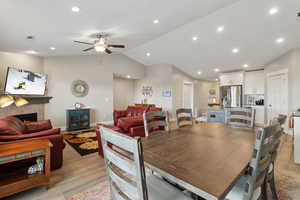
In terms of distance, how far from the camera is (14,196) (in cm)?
192

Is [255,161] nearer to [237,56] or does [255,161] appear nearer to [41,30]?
[41,30]

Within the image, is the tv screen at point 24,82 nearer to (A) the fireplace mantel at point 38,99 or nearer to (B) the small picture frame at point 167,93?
(A) the fireplace mantel at point 38,99

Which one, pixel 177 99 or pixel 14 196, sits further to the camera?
pixel 177 99

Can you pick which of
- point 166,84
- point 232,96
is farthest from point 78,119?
point 232,96

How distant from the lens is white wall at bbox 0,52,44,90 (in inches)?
179

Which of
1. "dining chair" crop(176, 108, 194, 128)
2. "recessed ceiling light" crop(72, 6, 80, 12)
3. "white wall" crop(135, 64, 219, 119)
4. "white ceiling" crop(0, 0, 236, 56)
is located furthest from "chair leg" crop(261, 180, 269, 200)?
"white wall" crop(135, 64, 219, 119)

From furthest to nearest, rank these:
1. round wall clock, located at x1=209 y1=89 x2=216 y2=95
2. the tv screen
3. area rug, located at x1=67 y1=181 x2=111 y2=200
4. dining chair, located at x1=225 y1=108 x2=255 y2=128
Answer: round wall clock, located at x1=209 y1=89 x2=216 y2=95
the tv screen
dining chair, located at x1=225 y1=108 x2=255 y2=128
area rug, located at x1=67 y1=181 x2=111 y2=200

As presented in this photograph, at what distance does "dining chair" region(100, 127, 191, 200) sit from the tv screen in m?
4.90

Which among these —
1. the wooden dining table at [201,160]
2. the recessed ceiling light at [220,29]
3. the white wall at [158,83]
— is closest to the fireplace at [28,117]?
the white wall at [158,83]

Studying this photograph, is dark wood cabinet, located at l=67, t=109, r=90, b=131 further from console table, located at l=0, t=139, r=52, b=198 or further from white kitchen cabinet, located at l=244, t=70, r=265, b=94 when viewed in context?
white kitchen cabinet, located at l=244, t=70, r=265, b=94

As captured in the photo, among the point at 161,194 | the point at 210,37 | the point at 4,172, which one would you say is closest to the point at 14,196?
the point at 4,172

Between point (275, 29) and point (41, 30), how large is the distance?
598cm

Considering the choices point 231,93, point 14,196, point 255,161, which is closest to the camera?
point 255,161

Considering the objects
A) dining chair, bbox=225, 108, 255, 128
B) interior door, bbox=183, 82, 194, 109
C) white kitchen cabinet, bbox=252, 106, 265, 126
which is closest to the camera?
dining chair, bbox=225, 108, 255, 128
